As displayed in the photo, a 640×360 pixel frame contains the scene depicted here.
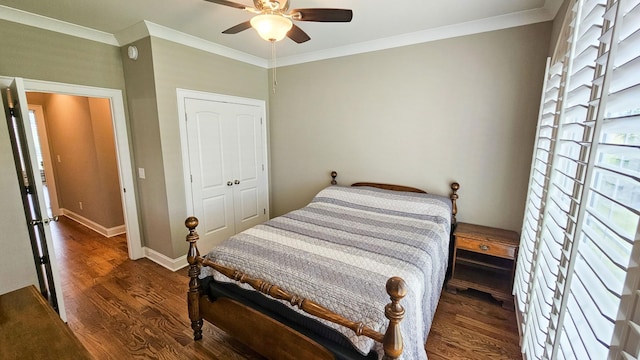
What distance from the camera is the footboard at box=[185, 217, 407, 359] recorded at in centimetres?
112

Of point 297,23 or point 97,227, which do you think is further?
point 97,227

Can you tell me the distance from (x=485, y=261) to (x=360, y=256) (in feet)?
5.43

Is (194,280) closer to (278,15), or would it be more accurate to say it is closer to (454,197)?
(278,15)

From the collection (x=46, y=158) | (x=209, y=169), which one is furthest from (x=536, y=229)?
(x=46, y=158)

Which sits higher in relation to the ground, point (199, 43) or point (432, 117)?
point (199, 43)

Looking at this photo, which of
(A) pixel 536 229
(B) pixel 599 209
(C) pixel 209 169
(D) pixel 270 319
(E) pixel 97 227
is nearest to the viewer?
(B) pixel 599 209

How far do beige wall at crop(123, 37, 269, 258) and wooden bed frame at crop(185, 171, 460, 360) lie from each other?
135cm

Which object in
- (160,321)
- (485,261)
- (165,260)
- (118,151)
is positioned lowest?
(160,321)

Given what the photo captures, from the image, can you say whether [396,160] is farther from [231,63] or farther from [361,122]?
[231,63]

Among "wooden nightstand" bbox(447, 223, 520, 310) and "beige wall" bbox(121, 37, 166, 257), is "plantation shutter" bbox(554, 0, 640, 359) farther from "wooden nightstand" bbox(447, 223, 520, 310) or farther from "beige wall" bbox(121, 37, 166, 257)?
"beige wall" bbox(121, 37, 166, 257)

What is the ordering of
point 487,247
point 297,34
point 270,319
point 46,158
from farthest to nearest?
point 46,158 → point 487,247 → point 297,34 → point 270,319

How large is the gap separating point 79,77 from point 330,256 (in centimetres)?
305

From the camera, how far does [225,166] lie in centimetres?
349

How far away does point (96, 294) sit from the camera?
2.59 metres
